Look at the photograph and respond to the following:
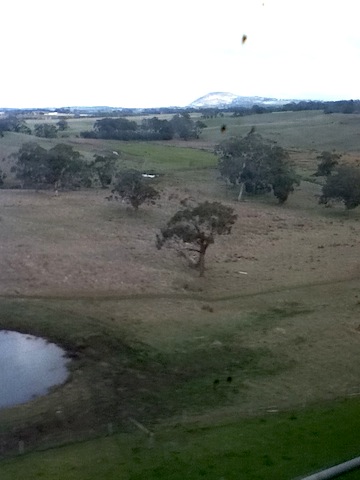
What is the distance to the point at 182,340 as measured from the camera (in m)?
21.3

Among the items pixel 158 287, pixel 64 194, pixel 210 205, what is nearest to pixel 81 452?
pixel 158 287

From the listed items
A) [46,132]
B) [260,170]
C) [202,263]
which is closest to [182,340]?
[202,263]

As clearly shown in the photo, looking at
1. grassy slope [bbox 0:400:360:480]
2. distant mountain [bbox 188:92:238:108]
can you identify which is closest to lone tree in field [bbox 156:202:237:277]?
grassy slope [bbox 0:400:360:480]

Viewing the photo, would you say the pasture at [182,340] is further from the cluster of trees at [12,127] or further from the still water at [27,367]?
the cluster of trees at [12,127]

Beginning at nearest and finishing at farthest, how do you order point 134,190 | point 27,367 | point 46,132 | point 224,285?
point 27,367 < point 224,285 < point 134,190 < point 46,132

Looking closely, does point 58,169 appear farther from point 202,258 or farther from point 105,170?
point 202,258

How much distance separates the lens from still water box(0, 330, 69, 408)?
57.0ft

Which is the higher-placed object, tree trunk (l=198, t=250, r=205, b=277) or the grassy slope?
the grassy slope

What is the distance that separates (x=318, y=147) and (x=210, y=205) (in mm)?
60729

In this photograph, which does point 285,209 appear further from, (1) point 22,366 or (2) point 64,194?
(1) point 22,366

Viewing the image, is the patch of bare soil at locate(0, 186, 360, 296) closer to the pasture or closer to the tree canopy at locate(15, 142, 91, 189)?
the pasture

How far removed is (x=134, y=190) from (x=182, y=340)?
2322 centimetres

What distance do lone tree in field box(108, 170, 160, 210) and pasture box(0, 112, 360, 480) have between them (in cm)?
80

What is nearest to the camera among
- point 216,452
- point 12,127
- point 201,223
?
point 216,452
